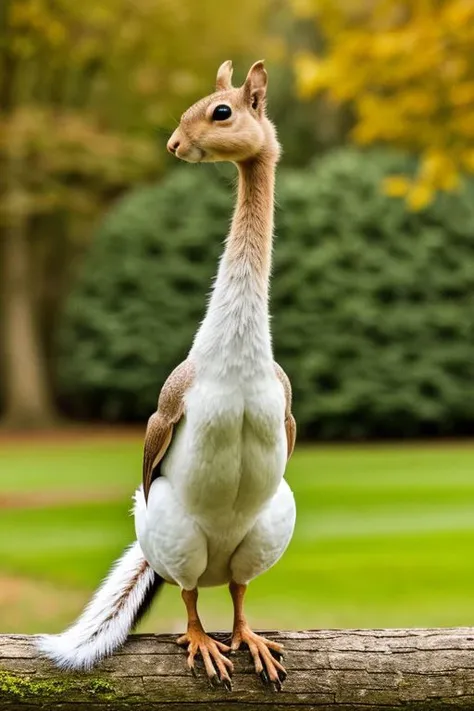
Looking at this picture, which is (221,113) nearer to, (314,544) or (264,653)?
(264,653)

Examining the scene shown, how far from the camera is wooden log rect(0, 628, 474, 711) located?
326cm

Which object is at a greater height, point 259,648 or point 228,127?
point 228,127

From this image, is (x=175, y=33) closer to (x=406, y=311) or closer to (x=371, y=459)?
(x=406, y=311)

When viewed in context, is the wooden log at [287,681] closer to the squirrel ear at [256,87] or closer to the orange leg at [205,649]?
the orange leg at [205,649]

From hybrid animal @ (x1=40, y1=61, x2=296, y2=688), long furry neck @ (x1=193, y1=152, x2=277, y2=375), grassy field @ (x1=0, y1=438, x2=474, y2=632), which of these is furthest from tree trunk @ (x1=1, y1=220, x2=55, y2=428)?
long furry neck @ (x1=193, y1=152, x2=277, y2=375)

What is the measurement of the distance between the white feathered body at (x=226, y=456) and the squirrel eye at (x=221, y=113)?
0.39 meters

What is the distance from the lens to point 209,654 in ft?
10.7

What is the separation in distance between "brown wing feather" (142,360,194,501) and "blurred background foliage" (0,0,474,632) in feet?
16.4

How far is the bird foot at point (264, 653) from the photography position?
325 cm

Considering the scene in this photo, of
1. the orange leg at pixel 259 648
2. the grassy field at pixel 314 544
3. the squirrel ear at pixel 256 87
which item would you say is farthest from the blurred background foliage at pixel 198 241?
the orange leg at pixel 259 648

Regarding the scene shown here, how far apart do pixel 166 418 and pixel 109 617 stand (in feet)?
A: 2.16

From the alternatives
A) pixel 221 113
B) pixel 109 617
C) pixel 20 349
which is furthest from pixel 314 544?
pixel 20 349

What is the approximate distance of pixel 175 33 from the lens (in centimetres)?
2162

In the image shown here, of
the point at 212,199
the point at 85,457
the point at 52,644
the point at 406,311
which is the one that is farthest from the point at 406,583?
the point at 212,199
